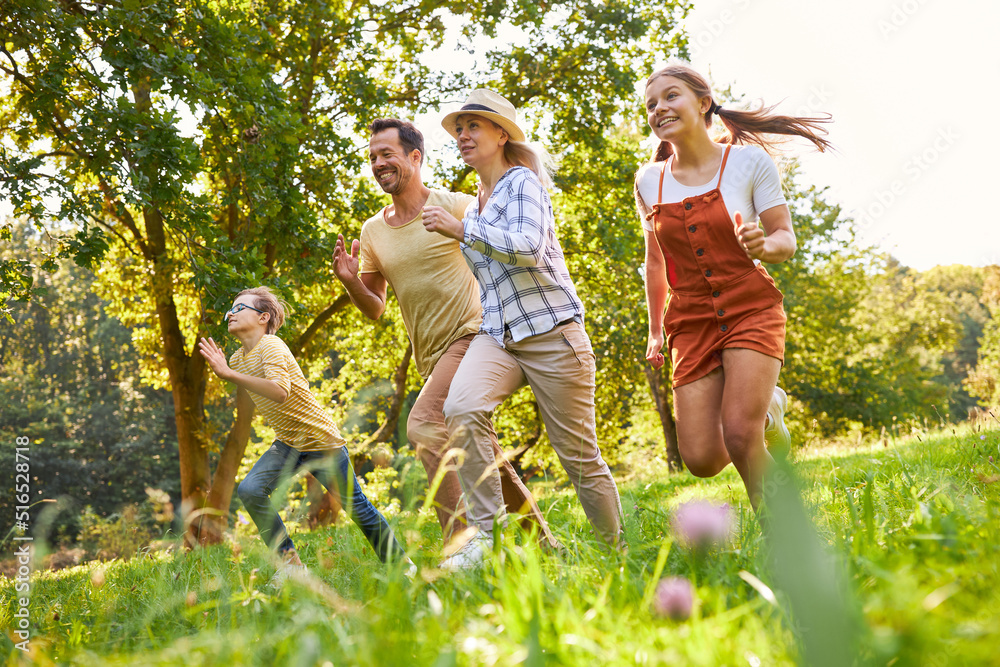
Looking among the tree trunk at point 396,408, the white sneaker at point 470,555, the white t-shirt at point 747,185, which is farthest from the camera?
the tree trunk at point 396,408

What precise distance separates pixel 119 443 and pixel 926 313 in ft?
111

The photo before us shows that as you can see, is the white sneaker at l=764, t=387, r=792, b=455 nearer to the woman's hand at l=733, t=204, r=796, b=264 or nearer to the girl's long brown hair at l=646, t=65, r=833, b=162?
the woman's hand at l=733, t=204, r=796, b=264

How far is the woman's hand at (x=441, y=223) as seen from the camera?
9.73ft

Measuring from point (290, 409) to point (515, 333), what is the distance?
1.70 m

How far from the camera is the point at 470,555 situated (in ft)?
8.25

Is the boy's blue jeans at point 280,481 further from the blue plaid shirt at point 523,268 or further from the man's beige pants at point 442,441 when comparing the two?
the blue plaid shirt at point 523,268

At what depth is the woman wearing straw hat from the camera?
10.1 ft

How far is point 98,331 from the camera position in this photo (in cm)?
2959

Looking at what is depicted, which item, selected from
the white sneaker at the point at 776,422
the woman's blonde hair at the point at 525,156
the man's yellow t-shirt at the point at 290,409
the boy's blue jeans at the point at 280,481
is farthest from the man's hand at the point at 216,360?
the white sneaker at the point at 776,422

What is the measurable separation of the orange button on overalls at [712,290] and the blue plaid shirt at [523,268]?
0.53 metres

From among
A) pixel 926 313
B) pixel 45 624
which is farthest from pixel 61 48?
pixel 926 313

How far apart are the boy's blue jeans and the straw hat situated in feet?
6.14

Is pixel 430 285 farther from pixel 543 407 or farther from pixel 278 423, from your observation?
pixel 278 423

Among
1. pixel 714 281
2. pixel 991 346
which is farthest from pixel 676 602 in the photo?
pixel 991 346
